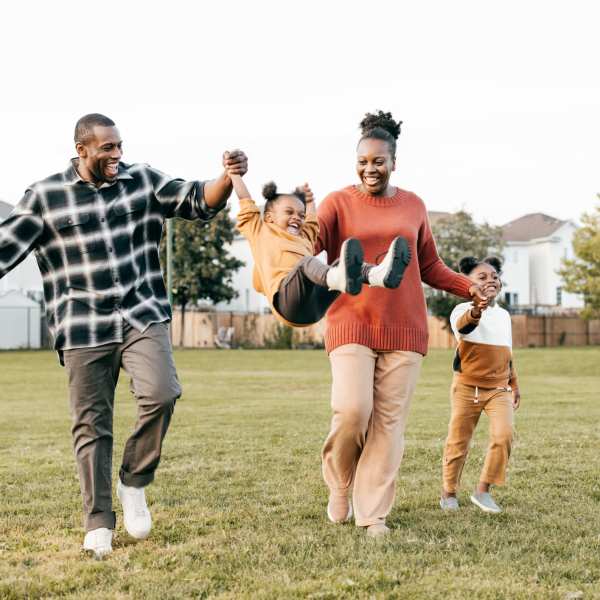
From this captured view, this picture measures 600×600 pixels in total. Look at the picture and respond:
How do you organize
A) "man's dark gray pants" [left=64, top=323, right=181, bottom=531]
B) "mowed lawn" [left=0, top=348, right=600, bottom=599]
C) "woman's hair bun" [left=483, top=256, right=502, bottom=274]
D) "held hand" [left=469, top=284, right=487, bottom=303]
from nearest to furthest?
"mowed lawn" [left=0, top=348, right=600, bottom=599] → "man's dark gray pants" [left=64, top=323, right=181, bottom=531] → "held hand" [left=469, top=284, right=487, bottom=303] → "woman's hair bun" [left=483, top=256, right=502, bottom=274]

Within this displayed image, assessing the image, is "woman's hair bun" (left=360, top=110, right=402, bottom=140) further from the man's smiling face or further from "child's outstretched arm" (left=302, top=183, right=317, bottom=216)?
the man's smiling face

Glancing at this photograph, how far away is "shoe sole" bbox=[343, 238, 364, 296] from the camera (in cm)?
479

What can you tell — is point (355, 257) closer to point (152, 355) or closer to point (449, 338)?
point (152, 355)

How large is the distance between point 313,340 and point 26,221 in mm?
44570

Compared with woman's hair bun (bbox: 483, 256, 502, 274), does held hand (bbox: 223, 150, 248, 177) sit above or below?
above

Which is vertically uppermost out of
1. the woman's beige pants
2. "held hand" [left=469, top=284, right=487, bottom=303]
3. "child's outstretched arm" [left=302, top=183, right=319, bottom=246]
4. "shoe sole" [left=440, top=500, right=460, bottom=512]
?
"child's outstretched arm" [left=302, top=183, right=319, bottom=246]

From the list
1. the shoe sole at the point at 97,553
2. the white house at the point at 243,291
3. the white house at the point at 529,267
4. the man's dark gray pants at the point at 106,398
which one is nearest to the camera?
the shoe sole at the point at 97,553

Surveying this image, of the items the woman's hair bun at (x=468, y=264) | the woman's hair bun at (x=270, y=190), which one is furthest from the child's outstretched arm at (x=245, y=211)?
the woman's hair bun at (x=468, y=264)

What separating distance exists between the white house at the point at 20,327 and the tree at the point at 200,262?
8.93m

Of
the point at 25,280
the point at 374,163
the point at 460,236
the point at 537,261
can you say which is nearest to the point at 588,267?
the point at 460,236

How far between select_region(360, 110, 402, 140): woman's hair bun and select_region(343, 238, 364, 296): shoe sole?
1.48 m

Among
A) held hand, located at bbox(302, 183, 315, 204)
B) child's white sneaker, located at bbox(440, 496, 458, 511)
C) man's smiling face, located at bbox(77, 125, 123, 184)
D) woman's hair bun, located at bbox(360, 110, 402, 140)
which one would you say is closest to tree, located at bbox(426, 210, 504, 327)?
child's white sneaker, located at bbox(440, 496, 458, 511)

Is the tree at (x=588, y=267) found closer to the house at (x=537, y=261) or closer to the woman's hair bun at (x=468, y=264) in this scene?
the house at (x=537, y=261)

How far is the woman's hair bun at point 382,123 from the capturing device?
610 cm
